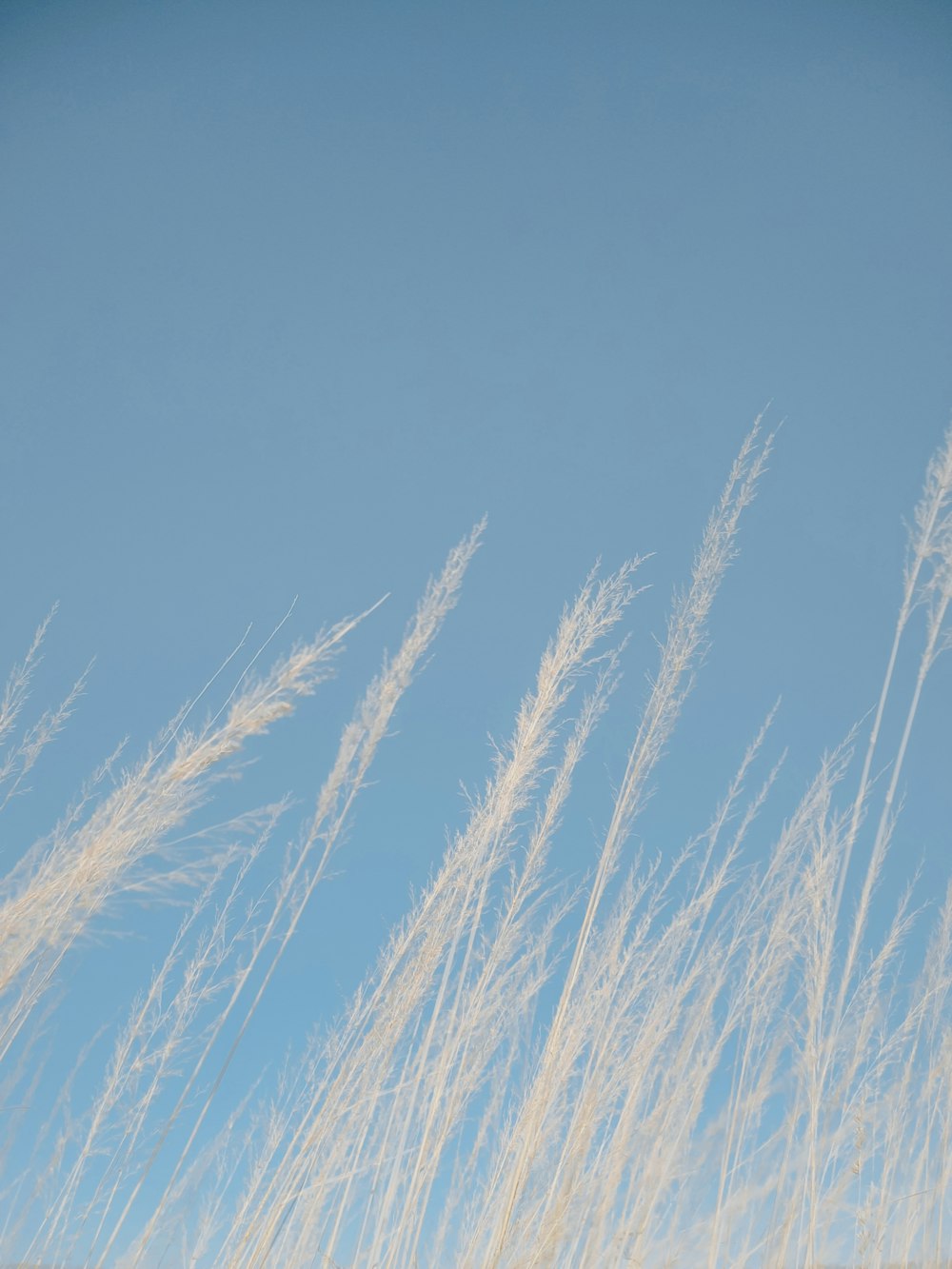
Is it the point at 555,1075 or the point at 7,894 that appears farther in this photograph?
the point at 555,1075

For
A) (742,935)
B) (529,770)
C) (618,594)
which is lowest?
(529,770)

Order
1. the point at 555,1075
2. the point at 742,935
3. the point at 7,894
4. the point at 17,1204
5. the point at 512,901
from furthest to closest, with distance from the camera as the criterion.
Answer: the point at 17,1204 < the point at 742,935 < the point at 512,901 < the point at 555,1075 < the point at 7,894

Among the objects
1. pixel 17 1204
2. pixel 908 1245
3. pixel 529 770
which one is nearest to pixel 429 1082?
pixel 529 770

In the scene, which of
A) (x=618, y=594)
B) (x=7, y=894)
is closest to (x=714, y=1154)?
(x=618, y=594)

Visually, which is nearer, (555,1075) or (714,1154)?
(555,1075)

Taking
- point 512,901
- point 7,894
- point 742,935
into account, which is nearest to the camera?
point 7,894

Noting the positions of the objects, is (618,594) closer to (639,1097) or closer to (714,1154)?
(639,1097)

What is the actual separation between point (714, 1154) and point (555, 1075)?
160cm

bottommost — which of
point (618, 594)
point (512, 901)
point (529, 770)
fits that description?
point (512, 901)

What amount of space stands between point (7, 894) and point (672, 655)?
192 centimetres

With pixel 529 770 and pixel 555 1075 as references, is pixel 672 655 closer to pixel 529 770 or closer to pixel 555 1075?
pixel 529 770

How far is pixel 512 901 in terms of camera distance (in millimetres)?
2984

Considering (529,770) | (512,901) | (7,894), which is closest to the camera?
(7,894)

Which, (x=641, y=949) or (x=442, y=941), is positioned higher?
(x=641, y=949)
